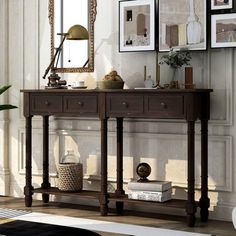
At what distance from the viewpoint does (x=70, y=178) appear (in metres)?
4.79

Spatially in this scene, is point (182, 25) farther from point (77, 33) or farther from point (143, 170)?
point (143, 170)

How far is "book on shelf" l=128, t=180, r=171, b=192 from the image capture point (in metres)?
4.38

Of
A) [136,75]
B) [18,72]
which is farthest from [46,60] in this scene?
[136,75]

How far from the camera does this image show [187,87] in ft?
14.3

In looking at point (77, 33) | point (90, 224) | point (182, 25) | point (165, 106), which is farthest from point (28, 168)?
point (182, 25)

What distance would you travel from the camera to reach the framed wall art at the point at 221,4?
4301 millimetres

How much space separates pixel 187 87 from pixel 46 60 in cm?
135

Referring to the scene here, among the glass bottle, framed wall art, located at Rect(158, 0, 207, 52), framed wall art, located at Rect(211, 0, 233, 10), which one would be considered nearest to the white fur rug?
the glass bottle

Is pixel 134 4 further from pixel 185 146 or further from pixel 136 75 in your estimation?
pixel 185 146

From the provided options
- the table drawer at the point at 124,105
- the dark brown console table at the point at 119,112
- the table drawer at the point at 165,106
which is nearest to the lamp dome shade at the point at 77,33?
the dark brown console table at the point at 119,112

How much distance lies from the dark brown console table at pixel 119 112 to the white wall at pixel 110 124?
133 mm

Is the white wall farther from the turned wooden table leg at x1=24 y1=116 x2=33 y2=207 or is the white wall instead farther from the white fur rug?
the white fur rug

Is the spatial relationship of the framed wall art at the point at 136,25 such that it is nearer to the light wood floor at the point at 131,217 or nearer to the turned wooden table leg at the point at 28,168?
the turned wooden table leg at the point at 28,168

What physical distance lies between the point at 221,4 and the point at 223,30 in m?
0.18
